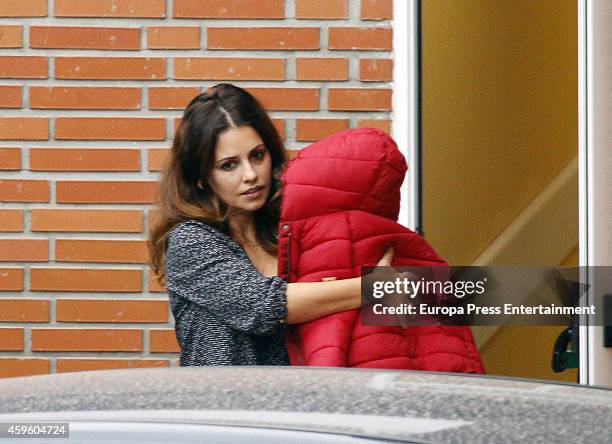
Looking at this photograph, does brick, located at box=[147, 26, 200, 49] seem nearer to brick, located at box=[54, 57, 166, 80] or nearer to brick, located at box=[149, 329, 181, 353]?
brick, located at box=[54, 57, 166, 80]

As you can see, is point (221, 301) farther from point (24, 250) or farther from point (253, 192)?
point (24, 250)

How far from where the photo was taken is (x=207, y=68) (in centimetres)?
399

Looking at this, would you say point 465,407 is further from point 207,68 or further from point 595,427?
point 207,68

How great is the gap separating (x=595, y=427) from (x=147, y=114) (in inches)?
108

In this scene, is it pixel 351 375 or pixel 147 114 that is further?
pixel 147 114

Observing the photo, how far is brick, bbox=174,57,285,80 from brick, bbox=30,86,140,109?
0.18 m

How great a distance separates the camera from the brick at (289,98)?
3.97 metres

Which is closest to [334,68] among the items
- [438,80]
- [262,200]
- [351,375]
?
[438,80]

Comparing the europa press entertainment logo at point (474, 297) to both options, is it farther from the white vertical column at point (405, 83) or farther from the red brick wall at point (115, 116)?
the red brick wall at point (115, 116)

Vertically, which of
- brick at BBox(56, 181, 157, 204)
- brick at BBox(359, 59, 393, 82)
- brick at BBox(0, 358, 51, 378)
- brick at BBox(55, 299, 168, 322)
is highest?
brick at BBox(359, 59, 393, 82)

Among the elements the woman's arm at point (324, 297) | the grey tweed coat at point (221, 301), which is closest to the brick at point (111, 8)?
the grey tweed coat at point (221, 301)

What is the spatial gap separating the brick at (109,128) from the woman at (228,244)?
3.48 feet

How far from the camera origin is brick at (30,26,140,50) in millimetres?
3986

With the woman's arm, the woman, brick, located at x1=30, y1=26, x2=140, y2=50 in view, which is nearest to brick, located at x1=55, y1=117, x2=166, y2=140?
brick, located at x1=30, y1=26, x2=140, y2=50
